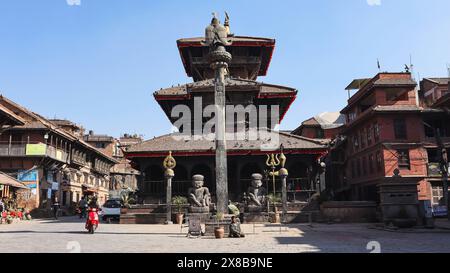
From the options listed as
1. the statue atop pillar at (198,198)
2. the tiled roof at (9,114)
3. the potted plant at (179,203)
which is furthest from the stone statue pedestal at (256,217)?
the tiled roof at (9,114)

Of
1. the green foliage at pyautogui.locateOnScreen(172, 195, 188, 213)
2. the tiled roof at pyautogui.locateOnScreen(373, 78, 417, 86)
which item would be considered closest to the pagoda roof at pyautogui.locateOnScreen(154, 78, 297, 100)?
the green foliage at pyautogui.locateOnScreen(172, 195, 188, 213)

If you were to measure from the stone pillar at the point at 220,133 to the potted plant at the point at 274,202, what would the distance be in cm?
811

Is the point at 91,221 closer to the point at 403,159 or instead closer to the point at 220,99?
the point at 220,99

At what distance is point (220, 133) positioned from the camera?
16.1 m

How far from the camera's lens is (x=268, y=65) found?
132 ft

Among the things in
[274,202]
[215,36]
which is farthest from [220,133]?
[274,202]

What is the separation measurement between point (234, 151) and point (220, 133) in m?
9.78

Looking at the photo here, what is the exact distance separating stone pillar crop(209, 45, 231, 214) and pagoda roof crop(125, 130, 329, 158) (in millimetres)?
9537

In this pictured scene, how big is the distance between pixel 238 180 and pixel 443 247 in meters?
16.4

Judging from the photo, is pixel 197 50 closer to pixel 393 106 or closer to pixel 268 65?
pixel 268 65

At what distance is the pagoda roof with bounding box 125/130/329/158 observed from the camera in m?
25.8

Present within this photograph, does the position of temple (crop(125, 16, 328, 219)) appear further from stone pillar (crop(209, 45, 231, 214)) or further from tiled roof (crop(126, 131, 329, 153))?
stone pillar (crop(209, 45, 231, 214))

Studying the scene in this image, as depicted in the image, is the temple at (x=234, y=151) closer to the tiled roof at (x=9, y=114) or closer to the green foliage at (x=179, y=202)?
the green foliage at (x=179, y=202)
